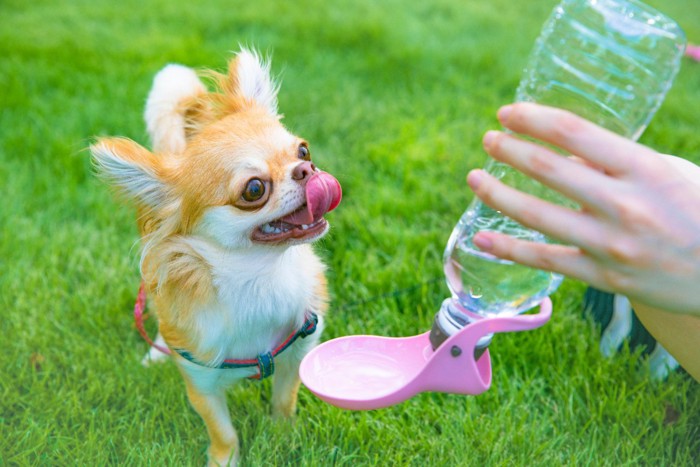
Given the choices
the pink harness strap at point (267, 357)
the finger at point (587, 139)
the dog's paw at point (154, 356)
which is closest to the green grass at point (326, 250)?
the dog's paw at point (154, 356)

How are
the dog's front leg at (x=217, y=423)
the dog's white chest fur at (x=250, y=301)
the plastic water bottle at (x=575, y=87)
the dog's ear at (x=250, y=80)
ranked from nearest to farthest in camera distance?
the plastic water bottle at (x=575, y=87) → the dog's white chest fur at (x=250, y=301) → the dog's front leg at (x=217, y=423) → the dog's ear at (x=250, y=80)

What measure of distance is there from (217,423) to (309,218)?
70 centimetres

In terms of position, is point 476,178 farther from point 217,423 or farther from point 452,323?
point 217,423

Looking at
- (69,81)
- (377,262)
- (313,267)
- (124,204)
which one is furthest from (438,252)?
(69,81)

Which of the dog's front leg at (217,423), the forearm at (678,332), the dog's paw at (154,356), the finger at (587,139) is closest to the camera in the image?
the finger at (587,139)

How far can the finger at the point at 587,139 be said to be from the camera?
920mm

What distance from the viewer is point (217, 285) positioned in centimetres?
171

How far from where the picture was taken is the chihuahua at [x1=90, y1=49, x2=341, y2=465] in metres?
1.59

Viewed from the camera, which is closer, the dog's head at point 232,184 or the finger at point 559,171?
the finger at point 559,171

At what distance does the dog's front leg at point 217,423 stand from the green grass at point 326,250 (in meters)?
0.07

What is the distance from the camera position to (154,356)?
2326mm

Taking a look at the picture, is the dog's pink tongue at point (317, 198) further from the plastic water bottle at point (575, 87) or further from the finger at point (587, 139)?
the finger at point (587, 139)

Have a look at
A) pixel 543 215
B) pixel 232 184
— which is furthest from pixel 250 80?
pixel 543 215

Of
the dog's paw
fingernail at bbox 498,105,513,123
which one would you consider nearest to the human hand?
fingernail at bbox 498,105,513,123
